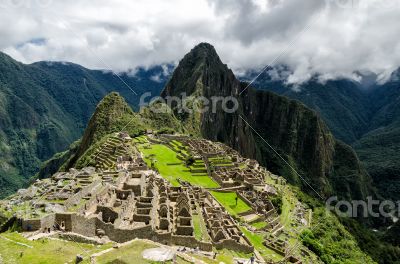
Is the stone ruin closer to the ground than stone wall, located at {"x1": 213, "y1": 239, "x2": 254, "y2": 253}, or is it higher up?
higher up

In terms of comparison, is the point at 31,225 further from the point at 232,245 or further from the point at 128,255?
the point at 232,245

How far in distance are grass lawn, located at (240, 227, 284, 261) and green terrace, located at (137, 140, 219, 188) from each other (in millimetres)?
16138

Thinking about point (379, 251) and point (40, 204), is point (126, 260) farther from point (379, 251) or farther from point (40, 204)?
point (379, 251)

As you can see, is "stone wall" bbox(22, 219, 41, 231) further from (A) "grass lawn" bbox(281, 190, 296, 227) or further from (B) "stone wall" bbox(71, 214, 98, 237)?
(A) "grass lawn" bbox(281, 190, 296, 227)

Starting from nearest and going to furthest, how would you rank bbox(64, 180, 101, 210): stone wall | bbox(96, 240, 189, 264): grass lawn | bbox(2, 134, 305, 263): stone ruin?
1. bbox(96, 240, 189, 264): grass lawn
2. bbox(2, 134, 305, 263): stone ruin
3. bbox(64, 180, 101, 210): stone wall

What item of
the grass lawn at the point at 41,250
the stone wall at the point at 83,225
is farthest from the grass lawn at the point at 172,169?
the grass lawn at the point at 41,250

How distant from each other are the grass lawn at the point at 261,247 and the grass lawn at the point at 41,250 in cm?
2196

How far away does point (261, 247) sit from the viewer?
42.4 m

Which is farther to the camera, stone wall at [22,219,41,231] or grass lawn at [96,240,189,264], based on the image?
stone wall at [22,219,41,231]

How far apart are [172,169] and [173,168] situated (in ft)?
3.72

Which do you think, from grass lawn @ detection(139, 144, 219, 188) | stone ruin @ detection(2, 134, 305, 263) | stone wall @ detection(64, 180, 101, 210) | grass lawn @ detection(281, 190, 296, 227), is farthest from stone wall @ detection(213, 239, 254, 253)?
grass lawn @ detection(281, 190, 296, 227)

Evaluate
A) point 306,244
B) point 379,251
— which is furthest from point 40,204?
point 379,251

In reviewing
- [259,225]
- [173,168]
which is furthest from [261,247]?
[173,168]

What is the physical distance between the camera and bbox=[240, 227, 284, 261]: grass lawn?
131 feet
